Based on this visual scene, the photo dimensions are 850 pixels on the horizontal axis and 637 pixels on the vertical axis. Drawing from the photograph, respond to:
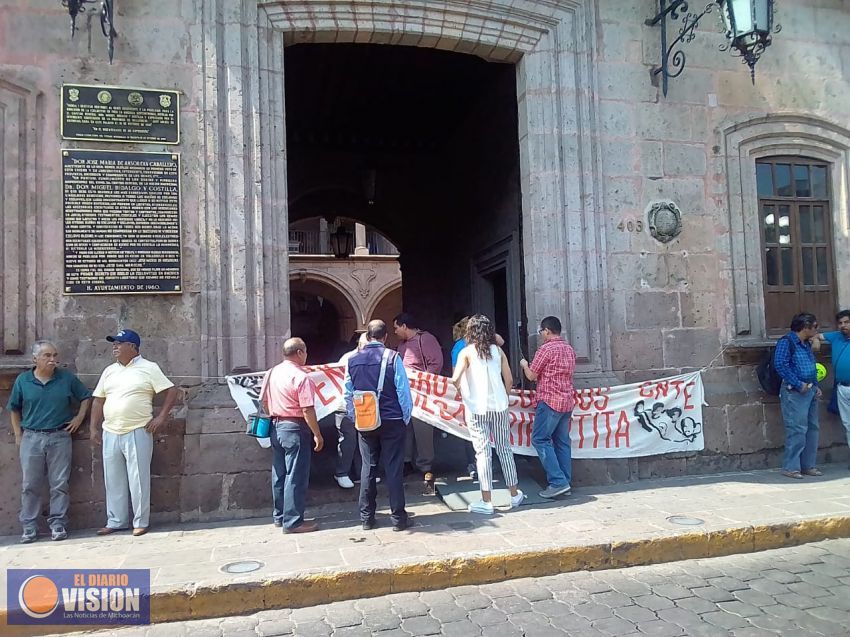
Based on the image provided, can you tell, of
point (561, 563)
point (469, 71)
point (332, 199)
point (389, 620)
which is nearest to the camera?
point (389, 620)

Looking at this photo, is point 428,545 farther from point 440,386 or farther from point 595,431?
point 595,431

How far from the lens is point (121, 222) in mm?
6258

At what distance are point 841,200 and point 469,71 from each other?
530 centimetres

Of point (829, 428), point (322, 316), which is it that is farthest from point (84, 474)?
point (322, 316)

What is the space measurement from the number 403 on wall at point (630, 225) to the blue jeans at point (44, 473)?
594 centimetres

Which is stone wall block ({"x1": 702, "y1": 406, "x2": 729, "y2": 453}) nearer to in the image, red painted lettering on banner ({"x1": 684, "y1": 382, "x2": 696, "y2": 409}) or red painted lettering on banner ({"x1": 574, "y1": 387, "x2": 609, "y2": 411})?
red painted lettering on banner ({"x1": 684, "y1": 382, "x2": 696, "y2": 409})

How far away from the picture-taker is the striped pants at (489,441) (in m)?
6.18

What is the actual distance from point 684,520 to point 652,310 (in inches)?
104

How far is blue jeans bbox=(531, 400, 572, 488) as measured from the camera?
6641 mm

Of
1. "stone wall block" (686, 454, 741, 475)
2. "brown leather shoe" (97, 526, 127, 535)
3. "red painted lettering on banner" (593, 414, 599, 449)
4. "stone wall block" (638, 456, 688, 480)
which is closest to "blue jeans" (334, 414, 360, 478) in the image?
"brown leather shoe" (97, 526, 127, 535)

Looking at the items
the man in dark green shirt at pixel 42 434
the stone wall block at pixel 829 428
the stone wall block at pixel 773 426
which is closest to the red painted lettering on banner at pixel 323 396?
the man in dark green shirt at pixel 42 434

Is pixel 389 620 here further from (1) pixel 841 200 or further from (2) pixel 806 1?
(2) pixel 806 1

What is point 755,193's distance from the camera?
26.6 ft

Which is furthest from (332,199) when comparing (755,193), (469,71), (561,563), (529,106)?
(561,563)
